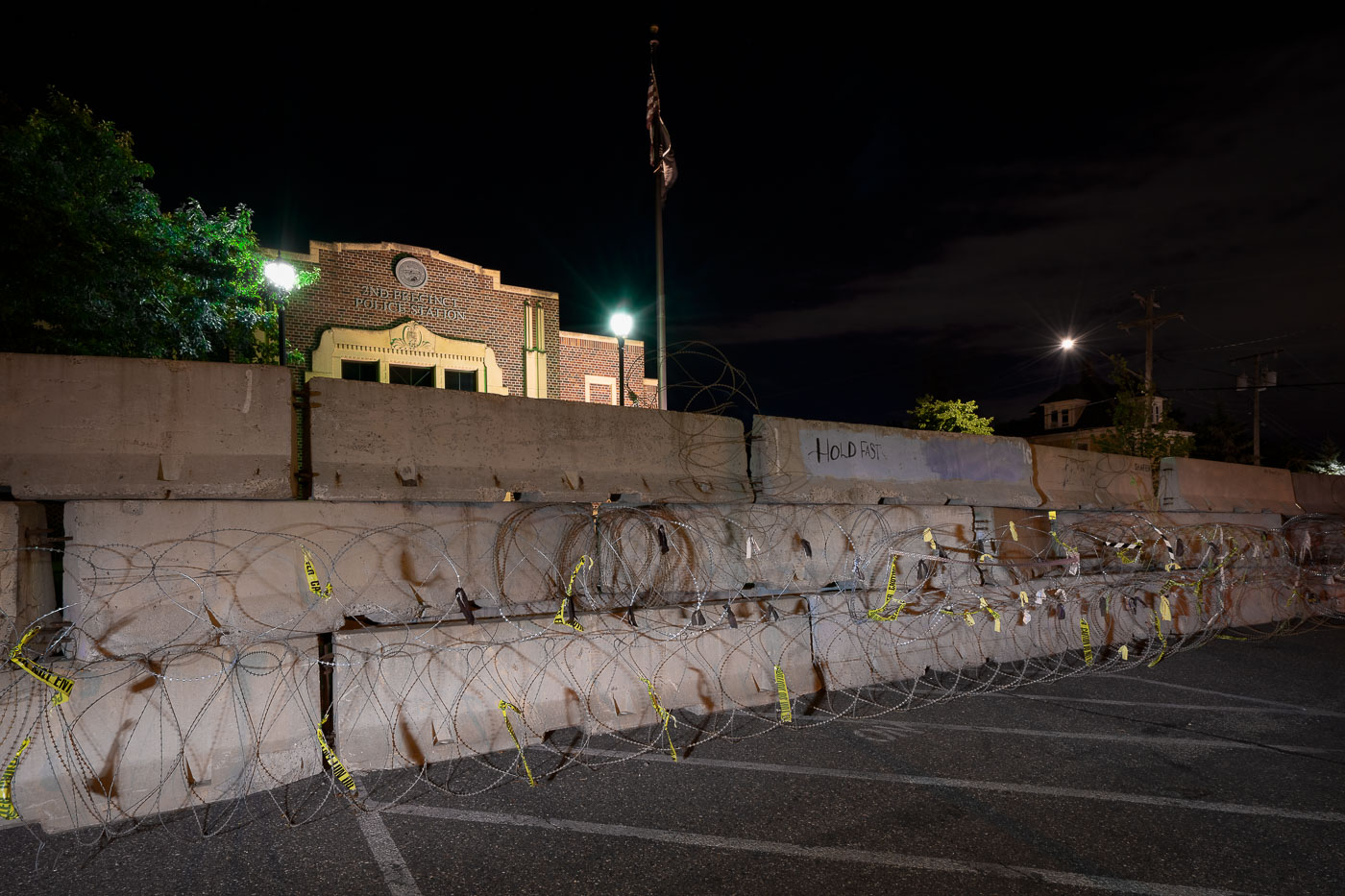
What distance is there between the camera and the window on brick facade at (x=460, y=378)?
871 inches

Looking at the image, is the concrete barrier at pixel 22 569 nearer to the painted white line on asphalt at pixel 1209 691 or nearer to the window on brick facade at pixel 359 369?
the painted white line on asphalt at pixel 1209 691

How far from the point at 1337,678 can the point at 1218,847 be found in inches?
214

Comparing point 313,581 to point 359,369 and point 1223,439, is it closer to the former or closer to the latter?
point 359,369

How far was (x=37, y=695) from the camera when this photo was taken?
446 cm

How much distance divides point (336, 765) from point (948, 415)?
26.5 meters

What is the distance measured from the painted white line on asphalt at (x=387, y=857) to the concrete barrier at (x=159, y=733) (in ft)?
2.74

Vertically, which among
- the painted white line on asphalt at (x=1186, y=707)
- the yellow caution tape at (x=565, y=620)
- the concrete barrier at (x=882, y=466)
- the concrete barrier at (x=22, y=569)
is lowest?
the painted white line on asphalt at (x=1186, y=707)

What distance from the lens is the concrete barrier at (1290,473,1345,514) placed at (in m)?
15.0

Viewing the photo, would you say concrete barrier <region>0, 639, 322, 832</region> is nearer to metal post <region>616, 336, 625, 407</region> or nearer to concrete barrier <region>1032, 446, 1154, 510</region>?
metal post <region>616, 336, 625, 407</region>

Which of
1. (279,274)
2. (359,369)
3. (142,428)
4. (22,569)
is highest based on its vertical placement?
(279,274)

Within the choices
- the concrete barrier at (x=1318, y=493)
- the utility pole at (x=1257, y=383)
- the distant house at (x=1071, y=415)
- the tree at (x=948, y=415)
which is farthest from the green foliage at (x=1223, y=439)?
the concrete barrier at (x=1318, y=493)

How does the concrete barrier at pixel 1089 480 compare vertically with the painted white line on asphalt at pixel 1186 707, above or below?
above

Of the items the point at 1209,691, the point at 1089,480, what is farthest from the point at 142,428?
the point at 1089,480

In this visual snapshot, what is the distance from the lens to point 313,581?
16.9ft
